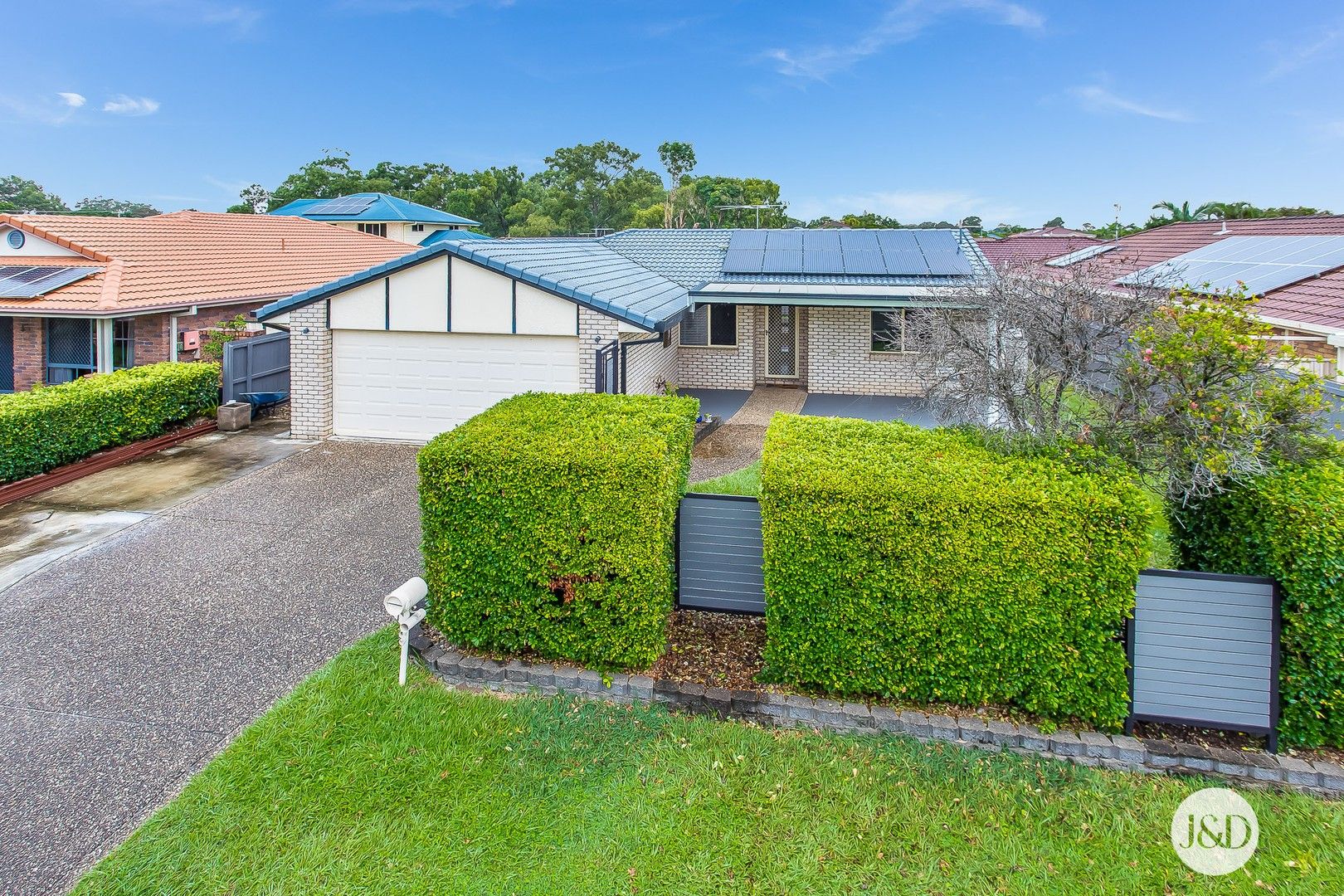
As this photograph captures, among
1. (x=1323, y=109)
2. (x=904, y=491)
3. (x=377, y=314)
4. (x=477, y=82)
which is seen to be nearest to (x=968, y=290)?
(x=904, y=491)

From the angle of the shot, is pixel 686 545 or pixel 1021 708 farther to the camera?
pixel 686 545

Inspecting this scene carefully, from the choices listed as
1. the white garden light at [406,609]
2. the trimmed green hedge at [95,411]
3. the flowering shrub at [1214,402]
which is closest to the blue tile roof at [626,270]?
the trimmed green hedge at [95,411]

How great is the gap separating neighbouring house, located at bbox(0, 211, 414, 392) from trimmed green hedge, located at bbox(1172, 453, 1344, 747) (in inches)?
658

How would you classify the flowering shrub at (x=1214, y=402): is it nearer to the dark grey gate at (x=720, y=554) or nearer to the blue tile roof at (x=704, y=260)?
the dark grey gate at (x=720, y=554)

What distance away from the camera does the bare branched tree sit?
19.7 feet

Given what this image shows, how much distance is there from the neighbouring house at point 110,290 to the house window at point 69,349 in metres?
0.02

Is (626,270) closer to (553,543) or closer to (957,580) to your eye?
(553,543)

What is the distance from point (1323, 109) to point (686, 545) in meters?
30.2

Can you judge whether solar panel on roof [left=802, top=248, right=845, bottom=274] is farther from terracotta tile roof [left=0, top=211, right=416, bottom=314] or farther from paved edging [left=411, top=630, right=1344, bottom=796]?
paved edging [left=411, top=630, right=1344, bottom=796]

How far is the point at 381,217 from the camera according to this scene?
39.7 m

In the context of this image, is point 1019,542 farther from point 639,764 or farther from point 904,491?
point 639,764

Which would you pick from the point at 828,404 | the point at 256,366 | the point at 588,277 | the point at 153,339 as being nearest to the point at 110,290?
the point at 153,339

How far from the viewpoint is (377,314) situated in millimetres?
12578

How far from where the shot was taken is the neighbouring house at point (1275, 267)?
11.0 meters
